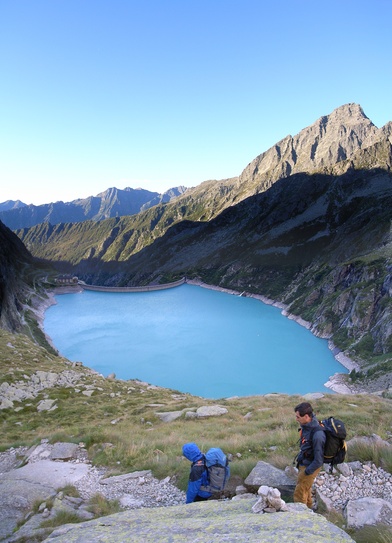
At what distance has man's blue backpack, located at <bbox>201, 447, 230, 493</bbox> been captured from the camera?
6785 mm

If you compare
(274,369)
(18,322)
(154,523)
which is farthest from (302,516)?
(18,322)

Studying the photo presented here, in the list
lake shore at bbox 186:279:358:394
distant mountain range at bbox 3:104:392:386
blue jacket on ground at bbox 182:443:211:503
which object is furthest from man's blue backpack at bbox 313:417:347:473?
distant mountain range at bbox 3:104:392:386

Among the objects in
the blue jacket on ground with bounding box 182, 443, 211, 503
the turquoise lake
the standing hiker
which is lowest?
the turquoise lake

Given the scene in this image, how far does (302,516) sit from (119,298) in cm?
13720

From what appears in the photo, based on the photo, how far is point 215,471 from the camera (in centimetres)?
685

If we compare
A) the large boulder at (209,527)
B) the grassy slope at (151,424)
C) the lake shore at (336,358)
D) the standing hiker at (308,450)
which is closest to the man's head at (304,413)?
the standing hiker at (308,450)

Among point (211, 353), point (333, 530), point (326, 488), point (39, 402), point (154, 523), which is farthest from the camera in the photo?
point (211, 353)

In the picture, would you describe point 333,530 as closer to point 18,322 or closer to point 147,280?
point 18,322

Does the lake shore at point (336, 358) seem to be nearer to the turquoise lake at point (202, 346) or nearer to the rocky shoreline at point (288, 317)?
the rocky shoreline at point (288, 317)

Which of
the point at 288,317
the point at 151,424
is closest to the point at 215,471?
the point at 151,424

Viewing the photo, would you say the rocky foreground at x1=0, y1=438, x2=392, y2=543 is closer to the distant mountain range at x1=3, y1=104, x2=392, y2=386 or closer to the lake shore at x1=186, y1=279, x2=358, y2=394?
the lake shore at x1=186, y1=279, x2=358, y2=394

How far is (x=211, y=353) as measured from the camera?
65875 mm

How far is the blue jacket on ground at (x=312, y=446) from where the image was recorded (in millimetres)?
6246

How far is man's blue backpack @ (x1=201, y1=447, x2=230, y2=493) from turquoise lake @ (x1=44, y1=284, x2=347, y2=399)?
142 ft
